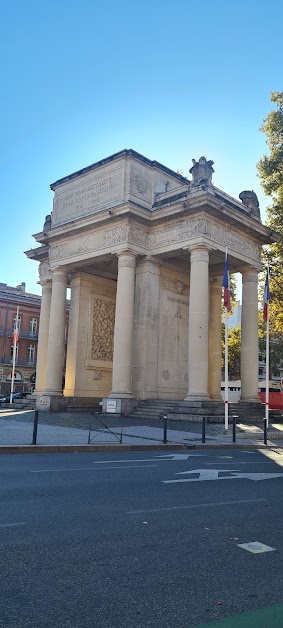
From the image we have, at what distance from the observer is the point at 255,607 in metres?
3.95

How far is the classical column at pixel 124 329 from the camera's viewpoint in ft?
88.8

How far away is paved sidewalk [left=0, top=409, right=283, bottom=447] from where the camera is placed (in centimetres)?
1523

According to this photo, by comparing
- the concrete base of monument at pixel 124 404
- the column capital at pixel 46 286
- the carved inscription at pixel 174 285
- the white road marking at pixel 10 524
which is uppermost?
the column capital at pixel 46 286

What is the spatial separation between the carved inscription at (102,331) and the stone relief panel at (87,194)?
591 centimetres

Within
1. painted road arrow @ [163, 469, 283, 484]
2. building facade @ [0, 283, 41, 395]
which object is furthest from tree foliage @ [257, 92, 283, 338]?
building facade @ [0, 283, 41, 395]

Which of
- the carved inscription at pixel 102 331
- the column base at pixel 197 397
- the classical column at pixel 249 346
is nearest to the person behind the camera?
the column base at pixel 197 397

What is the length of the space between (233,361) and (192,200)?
37447 mm

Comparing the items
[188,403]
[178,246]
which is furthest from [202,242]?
[188,403]

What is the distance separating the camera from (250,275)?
30703 mm

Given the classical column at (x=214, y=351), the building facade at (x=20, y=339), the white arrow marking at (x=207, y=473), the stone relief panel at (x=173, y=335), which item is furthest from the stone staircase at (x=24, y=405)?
the building facade at (x=20, y=339)

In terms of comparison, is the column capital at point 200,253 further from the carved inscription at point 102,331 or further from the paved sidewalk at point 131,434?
the carved inscription at point 102,331

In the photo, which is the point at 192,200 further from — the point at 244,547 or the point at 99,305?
the point at 244,547

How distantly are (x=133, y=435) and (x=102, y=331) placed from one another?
17091mm

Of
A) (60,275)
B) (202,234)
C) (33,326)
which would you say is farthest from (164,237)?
(33,326)
